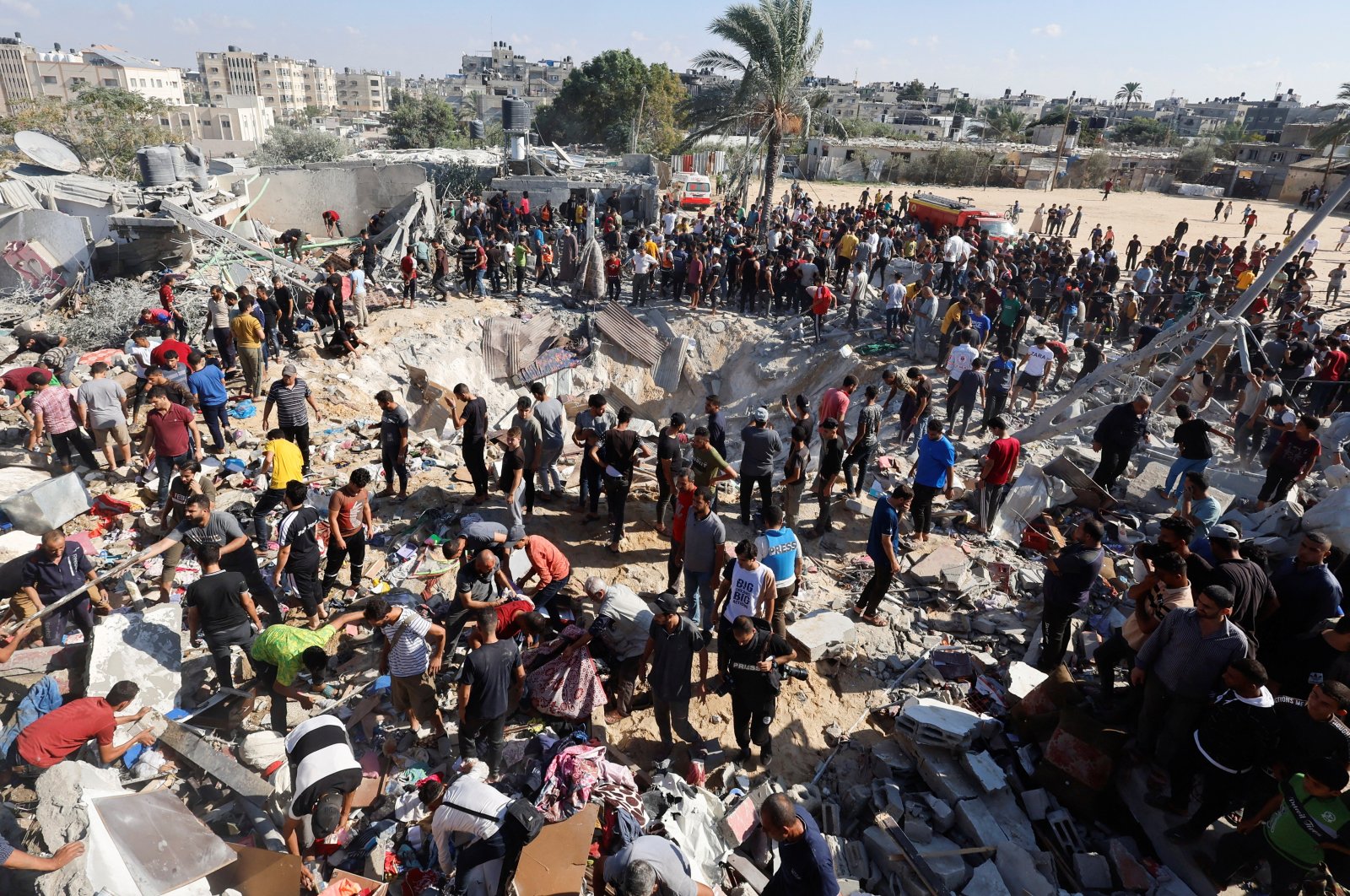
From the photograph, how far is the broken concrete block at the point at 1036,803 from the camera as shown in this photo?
14.9 ft

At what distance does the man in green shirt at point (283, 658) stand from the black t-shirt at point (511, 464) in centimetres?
246

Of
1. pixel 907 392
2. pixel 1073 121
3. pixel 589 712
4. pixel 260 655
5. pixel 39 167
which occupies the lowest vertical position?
pixel 589 712

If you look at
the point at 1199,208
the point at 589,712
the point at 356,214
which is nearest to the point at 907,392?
the point at 589,712

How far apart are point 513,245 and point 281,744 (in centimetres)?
1343

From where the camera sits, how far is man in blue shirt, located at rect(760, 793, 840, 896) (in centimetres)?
342

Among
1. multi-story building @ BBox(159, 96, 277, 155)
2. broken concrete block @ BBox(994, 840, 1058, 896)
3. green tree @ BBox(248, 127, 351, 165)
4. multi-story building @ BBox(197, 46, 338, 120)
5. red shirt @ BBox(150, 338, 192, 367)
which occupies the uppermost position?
multi-story building @ BBox(197, 46, 338, 120)

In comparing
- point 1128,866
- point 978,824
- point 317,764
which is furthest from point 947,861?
point 317,764

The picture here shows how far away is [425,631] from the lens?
500 cm

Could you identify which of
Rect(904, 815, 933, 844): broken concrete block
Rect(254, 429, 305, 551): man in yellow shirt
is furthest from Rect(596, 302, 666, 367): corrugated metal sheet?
Rect(904, 815, 933, 844): broken concrete block

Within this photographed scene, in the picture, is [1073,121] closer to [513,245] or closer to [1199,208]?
[1199,208]

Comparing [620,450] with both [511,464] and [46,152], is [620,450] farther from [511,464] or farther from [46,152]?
[46,152]

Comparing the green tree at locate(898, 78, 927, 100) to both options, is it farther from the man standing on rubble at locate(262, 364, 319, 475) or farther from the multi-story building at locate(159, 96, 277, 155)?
the man standing on rubble at locate(262, 364, 319, 475)

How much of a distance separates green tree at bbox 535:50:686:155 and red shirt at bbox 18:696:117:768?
49.8 metres

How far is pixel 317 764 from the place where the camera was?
4.18 meters
